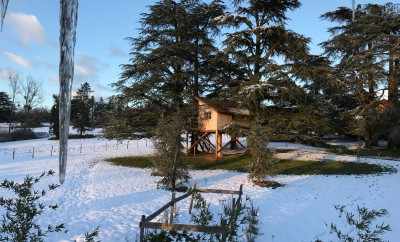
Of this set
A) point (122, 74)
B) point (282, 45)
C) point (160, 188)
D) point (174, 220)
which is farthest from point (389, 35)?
Result: point (174, 220)

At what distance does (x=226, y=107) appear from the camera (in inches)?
1231

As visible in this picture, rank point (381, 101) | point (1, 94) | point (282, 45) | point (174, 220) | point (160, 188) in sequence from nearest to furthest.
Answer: point (174, 220)
point (160, 188)
point (282, 45)
point (381, 101)
point (1, 94)

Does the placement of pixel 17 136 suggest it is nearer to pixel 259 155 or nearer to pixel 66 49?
pixel 259 155

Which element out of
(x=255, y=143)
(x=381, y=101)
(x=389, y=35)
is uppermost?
(x=389, y=35)

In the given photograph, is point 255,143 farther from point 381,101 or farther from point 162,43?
point 381,101

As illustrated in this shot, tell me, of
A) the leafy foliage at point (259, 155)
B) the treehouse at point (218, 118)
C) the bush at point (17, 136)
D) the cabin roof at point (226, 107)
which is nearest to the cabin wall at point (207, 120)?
the treehouse at point (218, 118)

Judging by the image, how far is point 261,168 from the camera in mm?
20641

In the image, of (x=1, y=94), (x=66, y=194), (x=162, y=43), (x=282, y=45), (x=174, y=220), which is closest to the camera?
(x=174, y=220)

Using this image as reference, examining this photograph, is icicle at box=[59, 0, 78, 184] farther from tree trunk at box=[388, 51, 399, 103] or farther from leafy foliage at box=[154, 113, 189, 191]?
tree trunk at box=[388, 51, 399, 103]

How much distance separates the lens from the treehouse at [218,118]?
30328 millimetres

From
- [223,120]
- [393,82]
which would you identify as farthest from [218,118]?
[393,82]

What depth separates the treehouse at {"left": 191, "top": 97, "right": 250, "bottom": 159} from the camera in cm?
3033

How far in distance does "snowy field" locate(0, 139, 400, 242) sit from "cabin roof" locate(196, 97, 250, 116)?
659 centimetres

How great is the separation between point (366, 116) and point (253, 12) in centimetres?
1325
